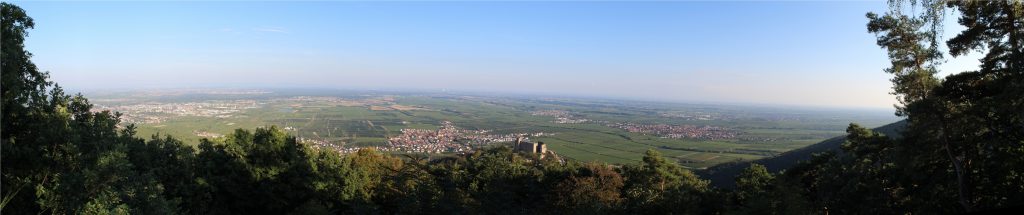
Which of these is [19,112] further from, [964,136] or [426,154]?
[426,154]

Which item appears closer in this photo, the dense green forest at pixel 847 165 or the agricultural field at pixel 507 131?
the dense green forest at pixel 847 165

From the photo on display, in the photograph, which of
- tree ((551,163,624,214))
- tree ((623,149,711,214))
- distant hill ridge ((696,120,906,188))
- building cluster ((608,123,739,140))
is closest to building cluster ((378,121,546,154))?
building cluster ((608,123,739,140))

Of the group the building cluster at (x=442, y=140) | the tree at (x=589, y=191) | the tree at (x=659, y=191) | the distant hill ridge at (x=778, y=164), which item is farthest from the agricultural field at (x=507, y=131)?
the tree at (x=589, y=191)

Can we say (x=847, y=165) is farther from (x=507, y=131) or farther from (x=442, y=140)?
(x=507, y=131)

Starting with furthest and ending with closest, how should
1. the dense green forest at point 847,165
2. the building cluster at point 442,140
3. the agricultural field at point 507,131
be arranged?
the agricultural field at point 507,131 < the building cluster at point 442,140 < the dense green forest at point 847,165

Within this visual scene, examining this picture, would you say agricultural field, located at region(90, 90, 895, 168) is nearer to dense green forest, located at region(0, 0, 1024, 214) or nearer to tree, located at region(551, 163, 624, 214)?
tree, located at region(551, 163, 624, 214)

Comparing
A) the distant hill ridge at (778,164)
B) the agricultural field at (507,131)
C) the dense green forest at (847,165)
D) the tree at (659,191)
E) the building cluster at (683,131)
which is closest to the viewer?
the dense green forest at (847,165)

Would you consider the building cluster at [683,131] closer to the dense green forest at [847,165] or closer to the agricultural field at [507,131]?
the agricultural field at [507,131]

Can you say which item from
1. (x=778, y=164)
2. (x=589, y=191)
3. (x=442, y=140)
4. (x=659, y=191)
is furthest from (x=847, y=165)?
(x=442, y=140)

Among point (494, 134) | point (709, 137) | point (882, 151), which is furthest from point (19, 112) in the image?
point (709, 137)

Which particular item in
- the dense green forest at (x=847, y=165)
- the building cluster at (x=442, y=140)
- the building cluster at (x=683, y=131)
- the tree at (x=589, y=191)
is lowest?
the building cluster at (x=442, y=140)
